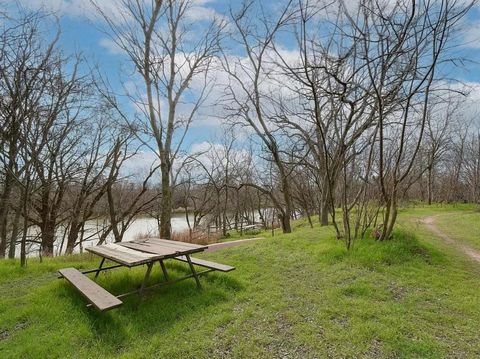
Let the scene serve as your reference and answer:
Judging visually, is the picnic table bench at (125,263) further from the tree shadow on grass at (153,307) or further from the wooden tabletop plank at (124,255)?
the tree shadow on grass at (153,307)

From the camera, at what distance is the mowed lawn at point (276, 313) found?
2506mm

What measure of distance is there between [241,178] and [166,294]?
1969cm

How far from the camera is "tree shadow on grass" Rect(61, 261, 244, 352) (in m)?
2.80

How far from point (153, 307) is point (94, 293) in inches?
25.7

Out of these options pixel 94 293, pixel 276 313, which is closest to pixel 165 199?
pixel 94 293

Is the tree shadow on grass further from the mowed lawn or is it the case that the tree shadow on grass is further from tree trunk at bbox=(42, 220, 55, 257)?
tree trunk at bbox=(42, 220, 55, 257)

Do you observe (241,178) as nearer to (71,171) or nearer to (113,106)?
(71,171)

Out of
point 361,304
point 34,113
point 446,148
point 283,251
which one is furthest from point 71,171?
point 446,148

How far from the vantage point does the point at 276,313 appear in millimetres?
3092

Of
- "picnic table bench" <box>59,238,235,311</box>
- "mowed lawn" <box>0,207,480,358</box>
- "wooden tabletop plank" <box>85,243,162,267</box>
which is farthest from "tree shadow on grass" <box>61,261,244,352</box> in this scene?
"wooden tabletop plank" <box>85,243,162,267</box>

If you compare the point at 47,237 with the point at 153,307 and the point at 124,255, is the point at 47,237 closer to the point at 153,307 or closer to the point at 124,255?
the point at 124,255

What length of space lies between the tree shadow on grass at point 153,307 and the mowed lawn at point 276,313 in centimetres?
1

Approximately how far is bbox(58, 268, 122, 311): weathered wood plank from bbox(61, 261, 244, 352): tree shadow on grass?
0.75 feet

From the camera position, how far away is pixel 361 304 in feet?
10.4
